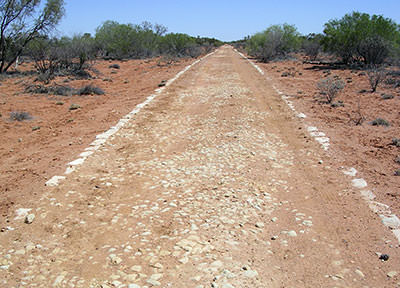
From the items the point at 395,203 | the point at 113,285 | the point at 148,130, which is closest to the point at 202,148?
the point at 148,130

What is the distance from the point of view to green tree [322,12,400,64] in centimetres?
2238

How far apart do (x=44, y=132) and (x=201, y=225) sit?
20.0 ft

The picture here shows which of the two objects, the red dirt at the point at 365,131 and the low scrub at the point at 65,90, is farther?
the low scrub at the point at 65,90

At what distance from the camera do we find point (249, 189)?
4766mm

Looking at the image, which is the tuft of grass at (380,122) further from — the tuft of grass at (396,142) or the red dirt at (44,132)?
the red dirt at (44,132)

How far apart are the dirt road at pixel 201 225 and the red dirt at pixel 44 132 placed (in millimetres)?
476

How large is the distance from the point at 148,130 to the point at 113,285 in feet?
17.0

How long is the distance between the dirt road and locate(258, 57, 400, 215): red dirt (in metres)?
0.41

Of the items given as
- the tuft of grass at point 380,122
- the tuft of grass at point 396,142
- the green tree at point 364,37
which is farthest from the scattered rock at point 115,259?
the green tree at point 364,37

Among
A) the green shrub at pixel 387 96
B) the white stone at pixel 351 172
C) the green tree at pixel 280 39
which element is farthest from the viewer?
the green tree at pixel 280 39

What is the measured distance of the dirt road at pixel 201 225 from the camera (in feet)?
10.0

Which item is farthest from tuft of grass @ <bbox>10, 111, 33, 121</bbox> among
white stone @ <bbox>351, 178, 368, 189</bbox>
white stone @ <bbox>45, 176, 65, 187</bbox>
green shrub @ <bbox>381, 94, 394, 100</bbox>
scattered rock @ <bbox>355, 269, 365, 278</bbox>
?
green shrub @ <bbox>381, 94, 394, 100</bbox>

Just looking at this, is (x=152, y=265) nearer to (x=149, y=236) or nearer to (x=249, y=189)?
(x=149, y=236)

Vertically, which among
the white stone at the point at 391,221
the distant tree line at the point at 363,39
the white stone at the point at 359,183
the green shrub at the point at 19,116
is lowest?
the white stone at the point at 391,221
